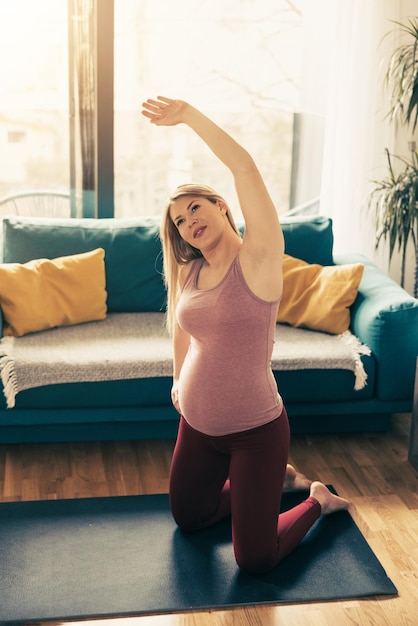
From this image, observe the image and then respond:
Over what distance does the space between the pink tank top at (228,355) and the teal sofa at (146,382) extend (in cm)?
76

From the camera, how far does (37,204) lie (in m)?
4.42

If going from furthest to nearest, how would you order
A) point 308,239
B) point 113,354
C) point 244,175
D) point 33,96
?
1. point 33,96
2. point 308,239
3. point 113,354
4. point 244,175

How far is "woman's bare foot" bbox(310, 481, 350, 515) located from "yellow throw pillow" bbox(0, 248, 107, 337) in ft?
4.30

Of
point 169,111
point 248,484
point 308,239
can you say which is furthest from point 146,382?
point 169,111

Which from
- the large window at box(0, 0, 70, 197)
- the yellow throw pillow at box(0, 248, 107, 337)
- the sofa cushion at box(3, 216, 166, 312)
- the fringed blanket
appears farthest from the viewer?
the large window at box(0, 0, 70, 197)

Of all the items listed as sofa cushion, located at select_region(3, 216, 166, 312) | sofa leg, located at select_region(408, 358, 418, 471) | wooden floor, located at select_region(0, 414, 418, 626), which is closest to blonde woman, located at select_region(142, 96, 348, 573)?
wooden floor, located at select_region(0, 414, 418, 626)

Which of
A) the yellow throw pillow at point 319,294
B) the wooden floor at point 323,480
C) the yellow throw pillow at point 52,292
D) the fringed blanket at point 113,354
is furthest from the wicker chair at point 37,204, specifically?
the wooden floor at point 323,480

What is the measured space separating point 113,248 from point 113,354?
0.67 metres

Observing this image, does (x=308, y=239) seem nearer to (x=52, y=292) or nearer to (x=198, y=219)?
(x=52, y=292)

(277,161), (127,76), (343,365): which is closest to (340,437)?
(343,365)

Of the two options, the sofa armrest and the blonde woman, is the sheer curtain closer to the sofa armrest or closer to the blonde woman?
the sofa armrest

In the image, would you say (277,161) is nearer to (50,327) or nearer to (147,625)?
(50,327)

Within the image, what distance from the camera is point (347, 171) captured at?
4.43m

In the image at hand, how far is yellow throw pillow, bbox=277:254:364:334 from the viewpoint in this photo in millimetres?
3660
